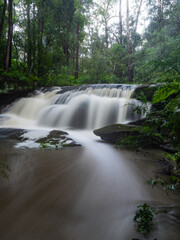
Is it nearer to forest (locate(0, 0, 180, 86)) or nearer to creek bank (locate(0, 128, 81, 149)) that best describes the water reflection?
creek bank (locate(0, 128, 81, 149))

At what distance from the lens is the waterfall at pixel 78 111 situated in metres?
5.54

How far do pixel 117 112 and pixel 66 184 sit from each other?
14.3 feet

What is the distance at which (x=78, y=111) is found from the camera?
598 centimetres

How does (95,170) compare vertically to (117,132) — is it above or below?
below

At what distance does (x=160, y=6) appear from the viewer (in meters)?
14.5

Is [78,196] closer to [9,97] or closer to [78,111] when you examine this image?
[78,111]

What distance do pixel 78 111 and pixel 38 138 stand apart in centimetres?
275

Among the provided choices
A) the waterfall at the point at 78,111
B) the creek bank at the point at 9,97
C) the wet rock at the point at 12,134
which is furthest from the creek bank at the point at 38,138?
the creek bank at the point at 9,97

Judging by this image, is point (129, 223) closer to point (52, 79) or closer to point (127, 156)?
point (127, 156)

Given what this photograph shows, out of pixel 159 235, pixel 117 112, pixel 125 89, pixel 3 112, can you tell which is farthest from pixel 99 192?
pixel 3 112

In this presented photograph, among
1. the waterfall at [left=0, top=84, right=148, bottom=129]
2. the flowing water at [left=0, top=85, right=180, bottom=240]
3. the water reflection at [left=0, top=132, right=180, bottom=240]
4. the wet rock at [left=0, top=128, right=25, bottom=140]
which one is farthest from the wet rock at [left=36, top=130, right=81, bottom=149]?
the waterfall at [left=0, top=84, right=148, bottom=129]

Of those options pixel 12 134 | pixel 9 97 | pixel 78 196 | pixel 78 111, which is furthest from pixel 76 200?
pixel 9 97

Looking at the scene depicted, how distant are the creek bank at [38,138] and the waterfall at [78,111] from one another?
5.73ft

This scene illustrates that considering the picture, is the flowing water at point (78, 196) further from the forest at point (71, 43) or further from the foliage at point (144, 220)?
the forest at point (71, 43)
